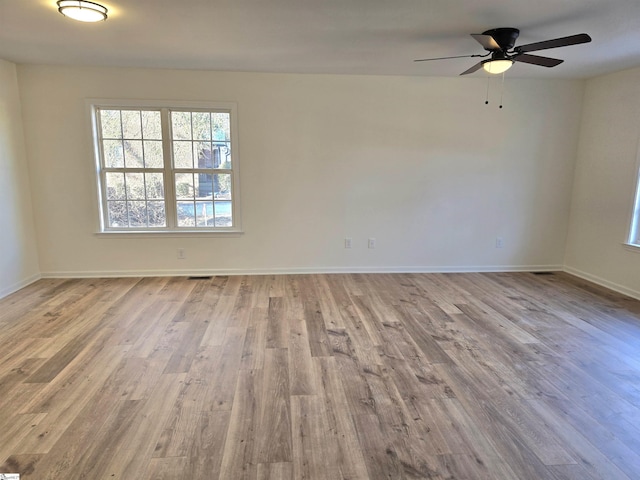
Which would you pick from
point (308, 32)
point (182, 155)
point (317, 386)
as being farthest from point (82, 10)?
point (317, 386)

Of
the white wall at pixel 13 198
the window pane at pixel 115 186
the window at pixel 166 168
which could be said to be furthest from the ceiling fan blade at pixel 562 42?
the white wall at pixel 13 198

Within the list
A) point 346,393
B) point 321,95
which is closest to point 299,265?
point 321,95

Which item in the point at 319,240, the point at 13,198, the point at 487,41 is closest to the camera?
the point at 487,41

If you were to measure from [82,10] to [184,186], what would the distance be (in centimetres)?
235

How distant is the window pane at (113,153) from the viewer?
449cm

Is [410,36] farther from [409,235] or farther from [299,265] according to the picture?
[299,265]

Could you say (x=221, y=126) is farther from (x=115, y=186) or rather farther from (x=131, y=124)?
(x=115, y=186)

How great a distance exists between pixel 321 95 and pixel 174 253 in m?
2.81

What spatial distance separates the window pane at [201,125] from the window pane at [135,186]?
34.6 inches

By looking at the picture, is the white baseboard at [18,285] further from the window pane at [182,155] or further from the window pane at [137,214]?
the window pane at [182,155]

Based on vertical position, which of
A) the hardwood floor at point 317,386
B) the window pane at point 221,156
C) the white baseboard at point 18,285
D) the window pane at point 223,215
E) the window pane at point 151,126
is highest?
the window pane at point 151,126

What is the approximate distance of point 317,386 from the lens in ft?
7.78

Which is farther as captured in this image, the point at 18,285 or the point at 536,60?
the point at 18,285

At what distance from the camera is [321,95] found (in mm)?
4555
